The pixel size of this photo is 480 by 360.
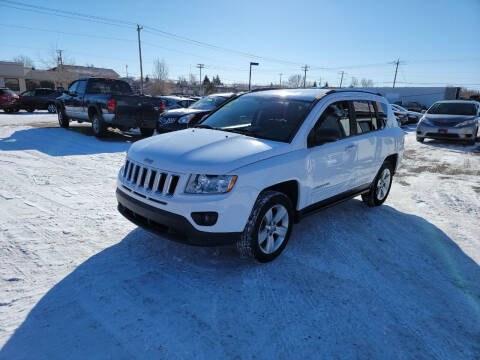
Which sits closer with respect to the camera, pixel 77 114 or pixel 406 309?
pixel 406 309

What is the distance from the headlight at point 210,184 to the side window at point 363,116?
2.54m

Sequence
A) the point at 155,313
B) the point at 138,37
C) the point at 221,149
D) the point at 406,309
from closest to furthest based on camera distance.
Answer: the point at 155,313 < the point at 406,309 < the point at 221,149 < the point at 138,37

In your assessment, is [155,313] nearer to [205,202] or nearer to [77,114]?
[205,202]

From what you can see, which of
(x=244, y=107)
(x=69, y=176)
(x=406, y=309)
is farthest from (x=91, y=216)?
(x=406, y=309)

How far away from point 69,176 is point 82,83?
660 centimetres

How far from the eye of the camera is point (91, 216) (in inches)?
168

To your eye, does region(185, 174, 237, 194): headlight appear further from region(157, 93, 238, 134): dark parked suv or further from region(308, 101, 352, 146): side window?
region(157, 93, 238, 134): dark parked suv

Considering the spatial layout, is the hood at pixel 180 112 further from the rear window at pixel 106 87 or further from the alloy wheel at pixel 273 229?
the alloy wheel at pixel 273 229

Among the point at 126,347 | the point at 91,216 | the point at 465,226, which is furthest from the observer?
the point at 465,226

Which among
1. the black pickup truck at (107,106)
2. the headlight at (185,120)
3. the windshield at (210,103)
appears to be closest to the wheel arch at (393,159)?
the headlight at (185,120)

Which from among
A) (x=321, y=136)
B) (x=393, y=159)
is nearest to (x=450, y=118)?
(x=393, y=159)

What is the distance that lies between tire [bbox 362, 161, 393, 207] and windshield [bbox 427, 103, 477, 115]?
9.87 metres

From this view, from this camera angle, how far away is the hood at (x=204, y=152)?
9.49 ft

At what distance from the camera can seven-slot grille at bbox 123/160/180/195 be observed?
115 inches
